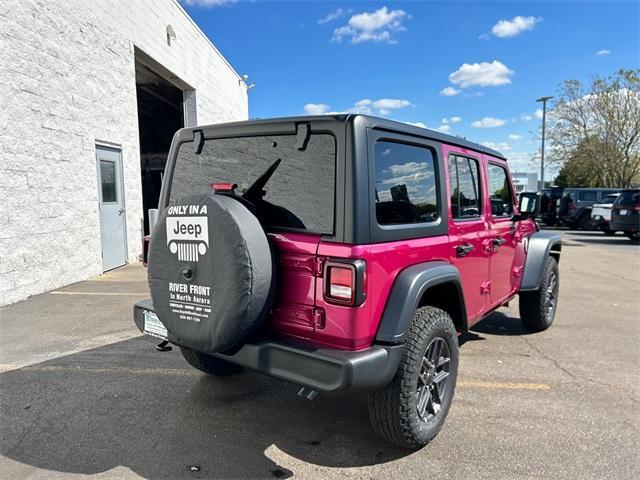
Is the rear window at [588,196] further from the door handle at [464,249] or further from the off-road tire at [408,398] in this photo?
the off-road tire at [408,398]

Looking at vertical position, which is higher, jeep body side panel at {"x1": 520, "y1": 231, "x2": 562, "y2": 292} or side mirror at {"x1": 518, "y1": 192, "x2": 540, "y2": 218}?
side mirror at {"x1": 518, "y1": 192, "x2": 540, "y2": 218}

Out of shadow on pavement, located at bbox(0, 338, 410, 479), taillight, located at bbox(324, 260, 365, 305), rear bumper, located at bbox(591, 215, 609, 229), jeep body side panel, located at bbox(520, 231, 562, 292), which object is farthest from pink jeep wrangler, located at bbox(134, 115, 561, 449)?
rear bumper, located at bbox(591, 215, 609, 229)

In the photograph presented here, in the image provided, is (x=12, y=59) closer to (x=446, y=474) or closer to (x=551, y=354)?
(x=446, y=474)

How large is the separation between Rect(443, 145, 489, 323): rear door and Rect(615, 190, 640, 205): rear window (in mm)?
13689

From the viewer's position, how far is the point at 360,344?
2.26 m

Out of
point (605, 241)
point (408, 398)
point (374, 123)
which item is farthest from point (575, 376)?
point (605, 241)

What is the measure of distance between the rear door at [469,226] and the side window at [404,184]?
263 millimetres

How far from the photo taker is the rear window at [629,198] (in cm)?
1420

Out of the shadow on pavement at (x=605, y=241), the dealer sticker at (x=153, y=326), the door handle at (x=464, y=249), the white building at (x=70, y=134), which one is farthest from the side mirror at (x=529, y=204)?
the shadow on pavement at (x=605, y=241)

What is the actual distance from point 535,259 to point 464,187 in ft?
6.06

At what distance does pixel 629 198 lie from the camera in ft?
47.2

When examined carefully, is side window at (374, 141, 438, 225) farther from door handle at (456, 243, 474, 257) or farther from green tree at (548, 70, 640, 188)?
green tree at (548, 70, 640, 188)

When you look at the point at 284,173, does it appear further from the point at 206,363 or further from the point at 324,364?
the point at 206,363

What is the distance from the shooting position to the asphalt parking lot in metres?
2.54
